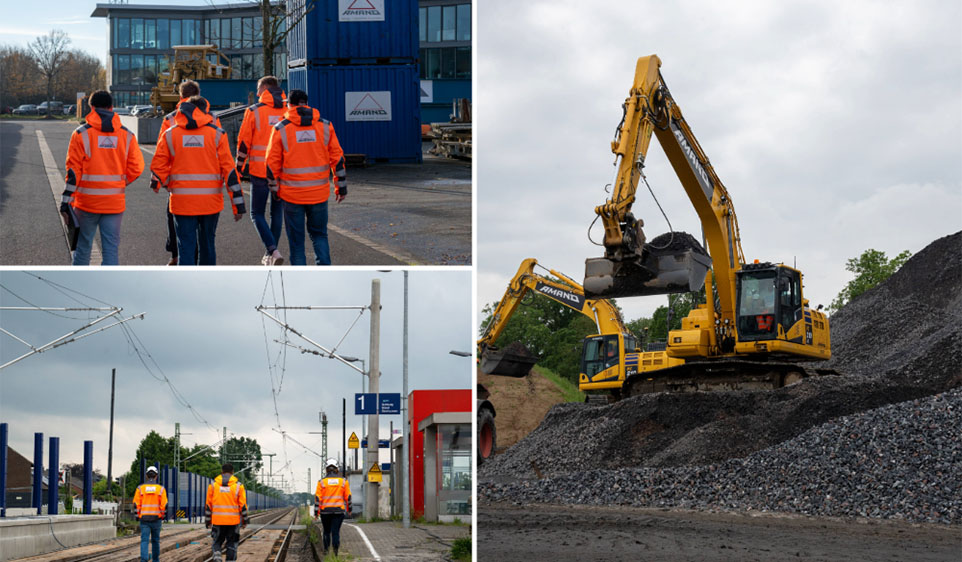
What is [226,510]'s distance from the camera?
12.3m

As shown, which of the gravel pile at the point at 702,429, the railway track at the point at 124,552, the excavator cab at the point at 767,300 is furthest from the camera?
the excavator cab at the point at 767,300

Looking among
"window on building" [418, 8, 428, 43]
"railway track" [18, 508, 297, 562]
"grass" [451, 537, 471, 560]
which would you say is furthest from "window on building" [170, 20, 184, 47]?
"grass" [451, 537, 471, 560]

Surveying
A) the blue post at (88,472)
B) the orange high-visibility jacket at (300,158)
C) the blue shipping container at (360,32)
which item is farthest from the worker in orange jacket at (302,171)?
the blue shipping container at (360,32)

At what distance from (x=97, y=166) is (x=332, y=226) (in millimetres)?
5434

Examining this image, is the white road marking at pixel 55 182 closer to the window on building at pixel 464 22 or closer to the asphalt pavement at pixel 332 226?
the asphalt pavement at pixel 332 226

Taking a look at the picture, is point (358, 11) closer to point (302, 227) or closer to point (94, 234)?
point (302, 227)

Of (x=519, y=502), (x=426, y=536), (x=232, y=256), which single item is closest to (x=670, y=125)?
(x=519, y=502)

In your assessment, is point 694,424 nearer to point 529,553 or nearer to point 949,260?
point 529,553

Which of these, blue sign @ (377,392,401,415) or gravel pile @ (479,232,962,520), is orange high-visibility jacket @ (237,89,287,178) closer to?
blue sign @ (377,392,401,415)

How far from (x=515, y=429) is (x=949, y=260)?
20837mm

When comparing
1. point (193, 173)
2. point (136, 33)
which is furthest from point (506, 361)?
point (136, 33)

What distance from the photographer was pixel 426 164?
2691 cm

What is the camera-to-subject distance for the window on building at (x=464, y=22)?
212 feet

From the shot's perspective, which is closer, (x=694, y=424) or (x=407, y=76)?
(x=694, y=424)
